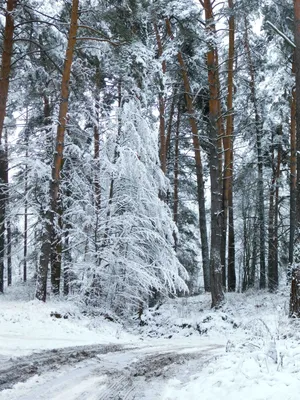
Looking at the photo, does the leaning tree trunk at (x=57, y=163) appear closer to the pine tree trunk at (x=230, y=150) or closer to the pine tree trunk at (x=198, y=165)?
the pine tree trunk at (x=198, y=165)

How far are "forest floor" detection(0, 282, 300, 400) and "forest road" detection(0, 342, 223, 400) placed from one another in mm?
11

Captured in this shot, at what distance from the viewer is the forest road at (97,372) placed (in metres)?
4.61

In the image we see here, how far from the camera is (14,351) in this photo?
6199 mm

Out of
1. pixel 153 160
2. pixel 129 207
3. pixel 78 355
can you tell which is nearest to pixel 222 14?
pixel 153 160

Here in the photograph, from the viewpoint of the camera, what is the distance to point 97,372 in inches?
218

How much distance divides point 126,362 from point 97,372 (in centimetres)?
80

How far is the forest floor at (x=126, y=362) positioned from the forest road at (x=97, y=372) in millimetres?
11

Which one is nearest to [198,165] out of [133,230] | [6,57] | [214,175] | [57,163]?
[214,175]

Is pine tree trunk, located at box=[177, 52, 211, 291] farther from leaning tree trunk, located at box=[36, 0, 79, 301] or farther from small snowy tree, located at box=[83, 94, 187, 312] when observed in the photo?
leaning tree trunk, located at box=[36, 0, 79, 301]

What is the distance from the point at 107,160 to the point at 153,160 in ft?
6.78

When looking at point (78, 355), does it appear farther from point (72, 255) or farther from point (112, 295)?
point (72, 255)

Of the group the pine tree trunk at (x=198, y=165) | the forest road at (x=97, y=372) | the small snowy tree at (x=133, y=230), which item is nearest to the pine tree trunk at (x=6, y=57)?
the small snowy tree at (x=133, y=230)

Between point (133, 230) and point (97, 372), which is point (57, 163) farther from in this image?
point (97, 372)

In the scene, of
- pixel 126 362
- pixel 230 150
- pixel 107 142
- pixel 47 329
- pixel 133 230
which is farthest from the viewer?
pixel 230 150
